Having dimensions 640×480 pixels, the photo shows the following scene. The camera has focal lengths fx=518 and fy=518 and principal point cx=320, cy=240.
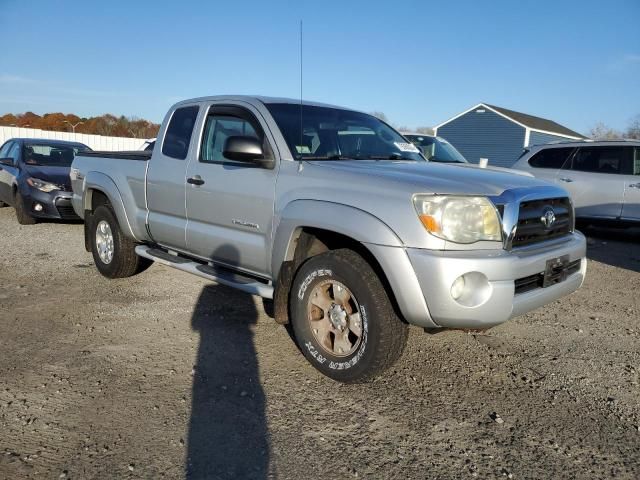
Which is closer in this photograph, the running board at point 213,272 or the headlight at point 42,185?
the running board at point 213,272

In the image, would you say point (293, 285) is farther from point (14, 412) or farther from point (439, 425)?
point (14, 412)

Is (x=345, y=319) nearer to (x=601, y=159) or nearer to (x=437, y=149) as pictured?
(x=437, y=149)

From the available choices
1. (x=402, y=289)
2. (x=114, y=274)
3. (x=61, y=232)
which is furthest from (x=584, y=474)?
(x=61, y=232)

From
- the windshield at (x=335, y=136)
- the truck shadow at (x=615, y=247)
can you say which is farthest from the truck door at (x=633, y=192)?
the windshield at (x=335, y=136)

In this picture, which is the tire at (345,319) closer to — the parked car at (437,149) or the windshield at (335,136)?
the windshield at (335,136)

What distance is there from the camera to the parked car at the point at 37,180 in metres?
9.08

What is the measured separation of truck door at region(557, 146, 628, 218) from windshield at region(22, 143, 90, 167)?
9.64 metres

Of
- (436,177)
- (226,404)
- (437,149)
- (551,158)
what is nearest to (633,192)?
(551,158)

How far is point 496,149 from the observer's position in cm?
3138

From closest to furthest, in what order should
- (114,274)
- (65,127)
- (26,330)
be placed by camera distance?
(26,330) < (114,274) < (65,127)

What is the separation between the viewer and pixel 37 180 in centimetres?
914

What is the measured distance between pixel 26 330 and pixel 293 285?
2.35 metres

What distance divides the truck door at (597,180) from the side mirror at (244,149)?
7.56m

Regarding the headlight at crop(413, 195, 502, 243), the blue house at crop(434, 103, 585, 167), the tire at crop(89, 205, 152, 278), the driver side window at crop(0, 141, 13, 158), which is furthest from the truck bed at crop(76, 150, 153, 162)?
the blue house at crop(434, 103, 585, 167)
